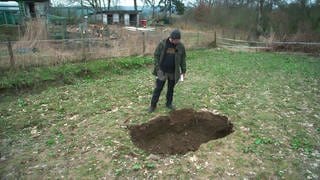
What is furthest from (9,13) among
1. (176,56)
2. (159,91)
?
(176,56)

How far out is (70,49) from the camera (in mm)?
12219

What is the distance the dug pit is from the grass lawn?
0.81 feet

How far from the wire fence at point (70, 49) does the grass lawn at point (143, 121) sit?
809mm

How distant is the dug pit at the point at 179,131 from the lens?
17.4ft

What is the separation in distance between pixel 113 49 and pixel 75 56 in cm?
187

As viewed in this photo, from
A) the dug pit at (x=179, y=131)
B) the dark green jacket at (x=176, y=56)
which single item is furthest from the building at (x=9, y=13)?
the dug pit at (x=179, y=131)

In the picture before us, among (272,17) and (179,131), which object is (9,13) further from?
(179,131)

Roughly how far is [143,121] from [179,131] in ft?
2.72

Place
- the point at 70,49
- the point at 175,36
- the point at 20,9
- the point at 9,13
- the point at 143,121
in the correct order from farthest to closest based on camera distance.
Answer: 1. the point at 20,9
2. the point at 9,13
3. the point at 70,49
4. the point at 143,121
5. the point at 175,36

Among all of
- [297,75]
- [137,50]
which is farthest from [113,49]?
[297,75]

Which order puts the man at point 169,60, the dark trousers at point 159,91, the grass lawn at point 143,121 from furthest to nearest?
the dark trousers at point 159,91 < the man at point 169,60 < the grass lawn at point 143,121

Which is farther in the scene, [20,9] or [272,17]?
[20,9]

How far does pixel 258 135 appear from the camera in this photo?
5574mm

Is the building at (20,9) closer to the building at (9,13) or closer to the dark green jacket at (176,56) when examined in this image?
the building at (9,13)
